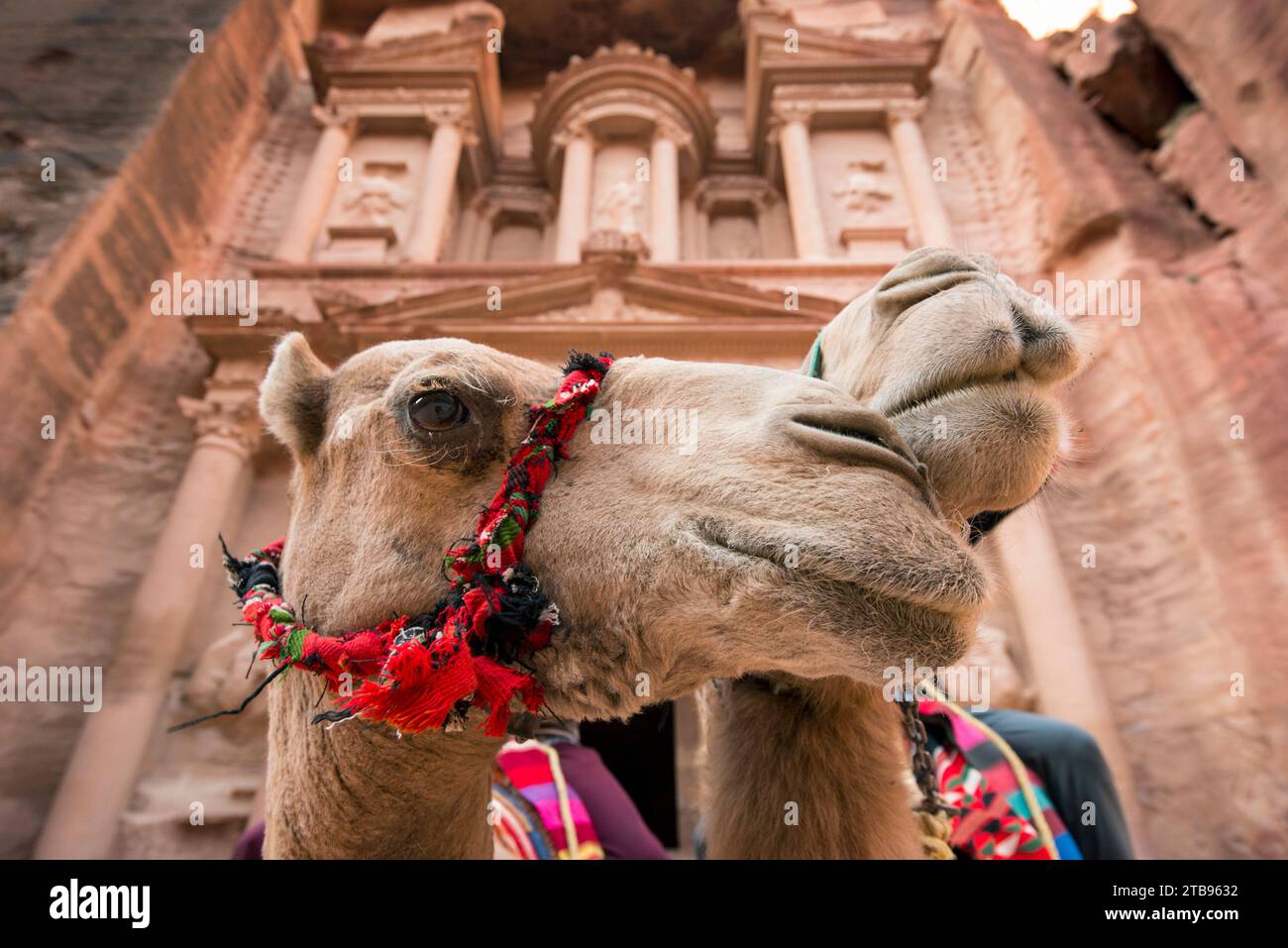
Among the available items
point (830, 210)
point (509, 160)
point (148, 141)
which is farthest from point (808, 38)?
point (148, 141)

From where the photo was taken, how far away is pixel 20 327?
5.61m

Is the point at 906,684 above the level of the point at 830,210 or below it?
below

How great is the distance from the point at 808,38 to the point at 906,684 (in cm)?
1310

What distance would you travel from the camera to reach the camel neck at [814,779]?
1.56 meters

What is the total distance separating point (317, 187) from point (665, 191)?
5.06 metres

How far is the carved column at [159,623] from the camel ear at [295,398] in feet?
17.4

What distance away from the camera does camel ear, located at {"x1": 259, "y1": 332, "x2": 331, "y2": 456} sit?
5.21 ft

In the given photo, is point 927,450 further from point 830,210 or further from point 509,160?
point 509,160

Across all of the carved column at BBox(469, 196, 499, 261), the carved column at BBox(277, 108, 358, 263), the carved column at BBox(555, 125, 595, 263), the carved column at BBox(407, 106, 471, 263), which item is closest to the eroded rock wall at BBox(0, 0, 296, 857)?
the carved column at BBox(277, 108, 358, 263)

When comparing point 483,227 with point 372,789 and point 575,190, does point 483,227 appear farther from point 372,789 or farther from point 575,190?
point 372,789

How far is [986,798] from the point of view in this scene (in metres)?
2.42

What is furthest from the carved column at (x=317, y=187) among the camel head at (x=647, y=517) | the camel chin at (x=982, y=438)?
the camel chin at (x=982, y=438)

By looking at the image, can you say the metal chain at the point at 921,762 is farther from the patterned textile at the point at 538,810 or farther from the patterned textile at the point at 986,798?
the patterned textile at the point at 538,810

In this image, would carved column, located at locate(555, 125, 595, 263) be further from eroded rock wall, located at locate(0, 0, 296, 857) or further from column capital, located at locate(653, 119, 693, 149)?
eroded rock wall, located at locate(0, 0, 296, 857)
